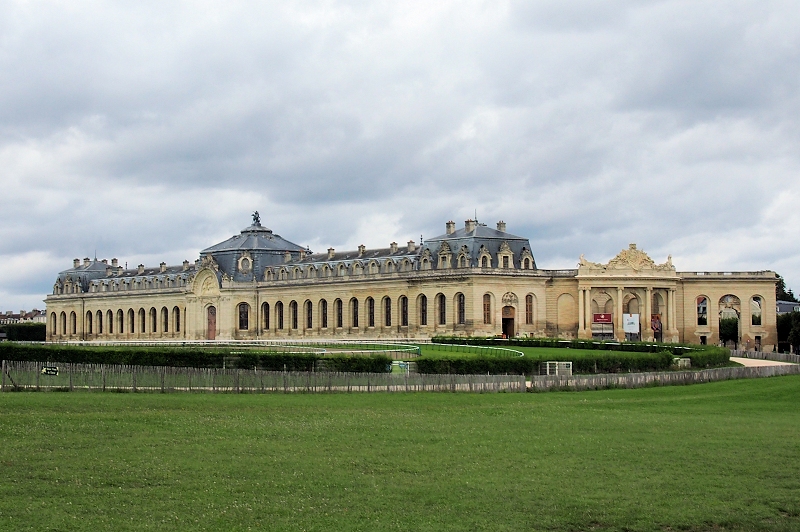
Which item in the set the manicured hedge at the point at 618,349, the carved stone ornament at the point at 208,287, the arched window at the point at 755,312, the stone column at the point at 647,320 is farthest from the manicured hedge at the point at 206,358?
the arched window at the point at 755,312

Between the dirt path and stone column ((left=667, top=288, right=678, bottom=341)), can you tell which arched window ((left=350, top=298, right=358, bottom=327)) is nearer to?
stone column ((left=667, top=288, right=678, bottom=341))

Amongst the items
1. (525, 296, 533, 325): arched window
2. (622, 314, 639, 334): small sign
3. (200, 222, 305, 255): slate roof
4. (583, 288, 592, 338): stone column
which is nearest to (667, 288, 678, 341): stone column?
(622, 314, 639, 334): small sign

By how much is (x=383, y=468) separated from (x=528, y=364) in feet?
106

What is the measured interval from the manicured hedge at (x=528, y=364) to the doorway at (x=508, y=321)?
38884mm

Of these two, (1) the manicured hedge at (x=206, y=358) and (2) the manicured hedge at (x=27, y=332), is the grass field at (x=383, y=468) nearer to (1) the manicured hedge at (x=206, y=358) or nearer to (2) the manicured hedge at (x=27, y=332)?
(1) the manicured hedge at (x=206, y=358)

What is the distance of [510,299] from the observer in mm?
106250

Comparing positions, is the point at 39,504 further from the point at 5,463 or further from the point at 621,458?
the point at 621,458

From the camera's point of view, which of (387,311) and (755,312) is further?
(755,312)

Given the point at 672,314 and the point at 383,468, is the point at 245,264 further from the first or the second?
the point at 383,468

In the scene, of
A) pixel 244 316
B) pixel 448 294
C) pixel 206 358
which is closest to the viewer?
pixel 206 358

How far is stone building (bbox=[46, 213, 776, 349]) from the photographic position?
104m

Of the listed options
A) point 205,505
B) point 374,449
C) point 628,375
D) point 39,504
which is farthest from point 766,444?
point 628,375

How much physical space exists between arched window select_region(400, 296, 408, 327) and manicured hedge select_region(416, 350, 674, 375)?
44.3 meters

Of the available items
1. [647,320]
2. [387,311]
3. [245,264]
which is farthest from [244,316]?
[647,320]
